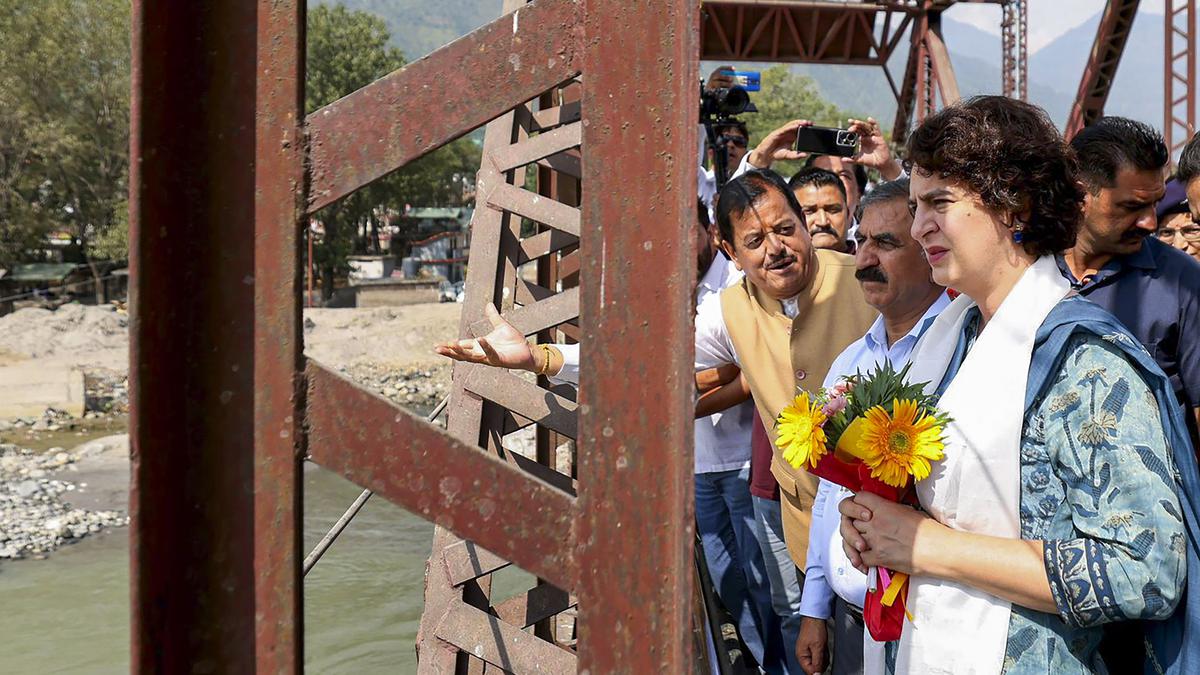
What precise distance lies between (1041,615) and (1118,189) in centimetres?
135

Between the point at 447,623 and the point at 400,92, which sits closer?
the point at 400,92

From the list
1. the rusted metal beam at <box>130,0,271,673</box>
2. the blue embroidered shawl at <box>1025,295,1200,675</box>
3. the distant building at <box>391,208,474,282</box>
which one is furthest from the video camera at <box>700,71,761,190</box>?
the distant building at <box>391,208,474,282</box>

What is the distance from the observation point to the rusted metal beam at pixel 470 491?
136 cm

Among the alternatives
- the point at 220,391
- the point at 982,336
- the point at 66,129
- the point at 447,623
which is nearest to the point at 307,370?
the point at 220,391

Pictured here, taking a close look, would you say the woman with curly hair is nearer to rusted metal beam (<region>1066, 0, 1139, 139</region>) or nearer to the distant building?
rusted metal beam (<region>1066, 0, 1139, 139</region>)

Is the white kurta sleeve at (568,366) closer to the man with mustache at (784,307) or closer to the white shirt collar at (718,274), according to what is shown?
the man with mustache at (784,307)

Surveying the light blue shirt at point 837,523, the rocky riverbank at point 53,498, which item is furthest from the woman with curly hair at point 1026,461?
the rocky riverbank at point 53,498

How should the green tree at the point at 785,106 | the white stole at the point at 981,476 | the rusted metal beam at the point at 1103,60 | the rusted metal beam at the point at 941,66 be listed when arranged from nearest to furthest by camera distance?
the white stole at the point at 981,476 < the rusted metal beam at the point at 1103,60 < the rusted metal beam at the point at 941,66 < the green tree at the point at 785,106

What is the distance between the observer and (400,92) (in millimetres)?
1373

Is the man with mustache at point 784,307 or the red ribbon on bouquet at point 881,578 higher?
the man with mustache at point 784,307

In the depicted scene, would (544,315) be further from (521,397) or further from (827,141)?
(827,141)

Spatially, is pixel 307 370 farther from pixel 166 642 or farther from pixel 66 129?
pixel 66 129

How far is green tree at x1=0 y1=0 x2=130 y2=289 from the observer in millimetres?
27938

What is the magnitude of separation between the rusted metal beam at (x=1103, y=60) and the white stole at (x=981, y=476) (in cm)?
1376
